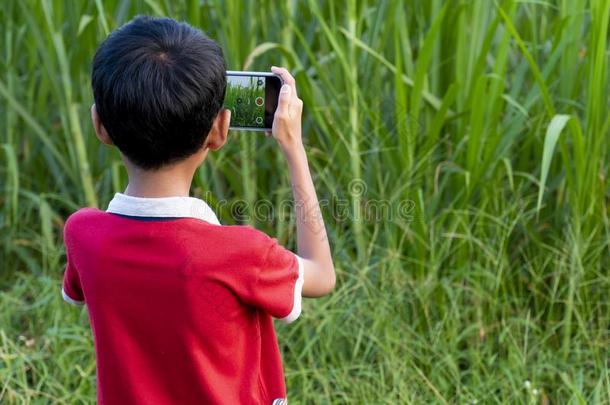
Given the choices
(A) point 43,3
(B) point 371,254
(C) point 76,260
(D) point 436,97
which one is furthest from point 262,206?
(C) point 76,260

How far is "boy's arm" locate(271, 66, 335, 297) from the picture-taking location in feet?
4.20

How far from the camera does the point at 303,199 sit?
51.1 inches

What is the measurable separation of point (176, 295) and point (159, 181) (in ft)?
0.47

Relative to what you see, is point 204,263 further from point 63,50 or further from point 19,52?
point 19,52

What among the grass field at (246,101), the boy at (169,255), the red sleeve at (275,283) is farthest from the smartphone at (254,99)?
the red sleeve at (275,283)

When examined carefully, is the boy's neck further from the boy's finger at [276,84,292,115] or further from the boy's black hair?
the boy's finger at [276,84,292,115]

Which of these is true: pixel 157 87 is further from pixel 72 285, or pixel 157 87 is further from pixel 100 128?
pixel 72 285

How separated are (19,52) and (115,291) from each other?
1.97m

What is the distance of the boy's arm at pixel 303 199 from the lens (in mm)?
1280

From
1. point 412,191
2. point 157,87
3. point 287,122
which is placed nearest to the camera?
point 157,87

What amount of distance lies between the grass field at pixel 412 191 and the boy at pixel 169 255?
3.33ft

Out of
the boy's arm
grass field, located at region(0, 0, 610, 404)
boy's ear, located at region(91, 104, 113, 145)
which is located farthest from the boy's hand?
grass field, located at region(0, 0, 610, 404)

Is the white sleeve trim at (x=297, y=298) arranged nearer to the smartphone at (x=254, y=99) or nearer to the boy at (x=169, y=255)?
the boy at (x=169, y=255)

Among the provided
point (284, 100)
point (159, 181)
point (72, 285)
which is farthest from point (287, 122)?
point (72, 285)
